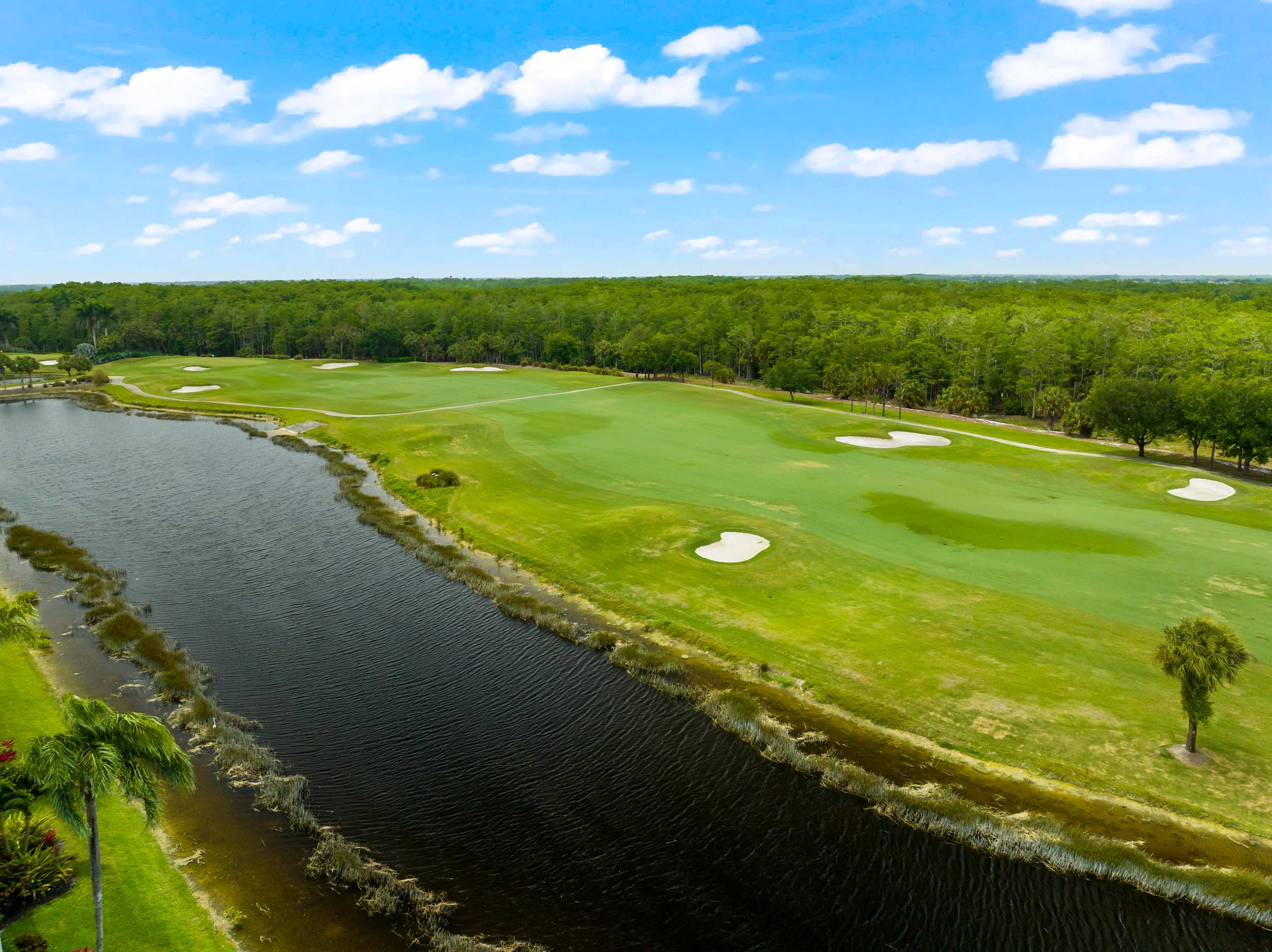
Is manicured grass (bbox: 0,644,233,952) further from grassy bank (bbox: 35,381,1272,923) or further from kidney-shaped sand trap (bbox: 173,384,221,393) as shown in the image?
kidney-shaped sand trap (bbox: 173,384,221,393)

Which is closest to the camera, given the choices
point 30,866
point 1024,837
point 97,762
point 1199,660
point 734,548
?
point 97,762

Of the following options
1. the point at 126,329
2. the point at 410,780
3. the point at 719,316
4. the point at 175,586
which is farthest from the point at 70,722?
the point at 126,329

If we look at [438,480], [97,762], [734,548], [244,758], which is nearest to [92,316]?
[438,480]

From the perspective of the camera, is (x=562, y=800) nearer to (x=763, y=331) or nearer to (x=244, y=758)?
(x=244, y=758)

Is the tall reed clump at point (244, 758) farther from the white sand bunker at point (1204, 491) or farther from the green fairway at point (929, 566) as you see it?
the white sand bunker at point (1204, 491)

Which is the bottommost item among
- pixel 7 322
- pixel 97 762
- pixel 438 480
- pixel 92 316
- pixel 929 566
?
pixel 929 566

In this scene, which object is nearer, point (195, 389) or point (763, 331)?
point (195, 389)

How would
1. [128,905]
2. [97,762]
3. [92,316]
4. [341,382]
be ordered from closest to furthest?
[97,762] < [128,905] < [341,382] < [92,316]
